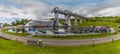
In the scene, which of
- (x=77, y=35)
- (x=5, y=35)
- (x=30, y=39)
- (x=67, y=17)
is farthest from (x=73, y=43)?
(x=5, y=35)

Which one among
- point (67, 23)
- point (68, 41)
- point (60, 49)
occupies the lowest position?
point (60, 49)

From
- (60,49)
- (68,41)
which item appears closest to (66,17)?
(68,41)

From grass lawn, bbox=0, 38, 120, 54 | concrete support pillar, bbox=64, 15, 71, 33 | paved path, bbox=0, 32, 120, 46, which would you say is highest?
concrete support pillar, bbox=64, 15, 71, 33

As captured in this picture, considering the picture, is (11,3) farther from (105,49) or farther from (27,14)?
(105,49)

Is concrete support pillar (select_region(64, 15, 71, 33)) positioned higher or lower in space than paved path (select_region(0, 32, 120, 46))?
higher

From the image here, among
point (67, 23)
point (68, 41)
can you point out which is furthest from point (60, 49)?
point (67, 23)

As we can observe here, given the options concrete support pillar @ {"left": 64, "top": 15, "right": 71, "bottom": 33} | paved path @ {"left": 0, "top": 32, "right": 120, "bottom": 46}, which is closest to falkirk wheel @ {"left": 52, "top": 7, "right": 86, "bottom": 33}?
concrete support pillar @ {"left": 64, "top": 15, "right": 71, "bottom": 33}

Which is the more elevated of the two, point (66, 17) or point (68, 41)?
point (66, 17)

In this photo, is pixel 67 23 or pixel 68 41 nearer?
pixel 68 41

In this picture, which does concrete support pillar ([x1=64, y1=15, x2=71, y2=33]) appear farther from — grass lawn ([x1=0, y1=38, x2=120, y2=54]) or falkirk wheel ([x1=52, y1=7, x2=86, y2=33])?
grass lawn ([x1=0, y1=38, x2=120, y2=54])

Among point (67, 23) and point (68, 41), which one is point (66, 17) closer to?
point (67, 23)

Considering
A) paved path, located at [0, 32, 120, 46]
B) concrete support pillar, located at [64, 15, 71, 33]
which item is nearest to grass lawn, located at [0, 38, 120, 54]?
paved path, located at [0, 32, 120, 46]

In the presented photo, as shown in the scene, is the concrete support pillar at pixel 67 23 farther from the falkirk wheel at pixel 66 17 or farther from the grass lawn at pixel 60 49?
the grass lawn at pixel 60 49

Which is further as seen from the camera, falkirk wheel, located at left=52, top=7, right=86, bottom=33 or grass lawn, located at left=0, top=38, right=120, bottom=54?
grass lawn, located at left=0, top=38, right=120, bottom=54
